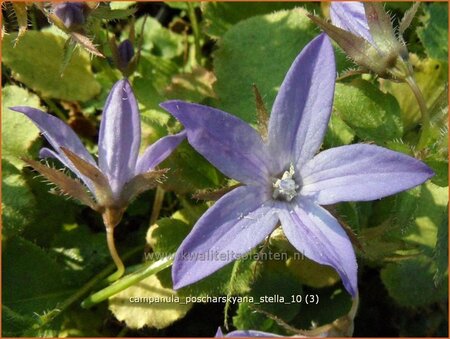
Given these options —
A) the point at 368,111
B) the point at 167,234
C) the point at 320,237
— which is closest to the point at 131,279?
the point at 167,234

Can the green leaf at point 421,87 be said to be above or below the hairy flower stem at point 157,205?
above

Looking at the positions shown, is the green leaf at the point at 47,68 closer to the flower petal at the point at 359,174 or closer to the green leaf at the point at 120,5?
the green leaf at the point at 120,5

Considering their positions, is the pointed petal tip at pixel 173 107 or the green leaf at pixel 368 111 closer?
the pointed petal tip at pixel 173 107

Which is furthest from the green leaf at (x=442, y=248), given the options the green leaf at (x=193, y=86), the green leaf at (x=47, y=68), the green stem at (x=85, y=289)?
the green leaf at (x=47, y=68)

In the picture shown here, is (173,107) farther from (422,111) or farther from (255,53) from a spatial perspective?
(255,53)

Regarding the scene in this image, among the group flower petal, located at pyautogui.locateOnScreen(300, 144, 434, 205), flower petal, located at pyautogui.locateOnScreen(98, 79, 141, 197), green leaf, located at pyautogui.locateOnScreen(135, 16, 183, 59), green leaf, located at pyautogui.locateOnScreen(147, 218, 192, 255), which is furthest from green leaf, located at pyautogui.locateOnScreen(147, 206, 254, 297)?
green leaf, located at pyautogui.locateOnScreen(135, 16, 183, 59)

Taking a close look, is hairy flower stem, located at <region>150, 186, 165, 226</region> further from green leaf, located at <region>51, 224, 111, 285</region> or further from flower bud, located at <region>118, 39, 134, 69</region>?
flower bud, located at <region>118, 39, 134, 69</region>
